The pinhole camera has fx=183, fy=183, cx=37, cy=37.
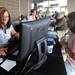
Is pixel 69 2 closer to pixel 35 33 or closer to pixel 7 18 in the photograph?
pixel 7 18

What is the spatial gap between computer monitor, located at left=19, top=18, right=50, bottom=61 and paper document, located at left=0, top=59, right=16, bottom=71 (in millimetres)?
163

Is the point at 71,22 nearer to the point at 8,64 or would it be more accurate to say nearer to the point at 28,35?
the point at 28,35

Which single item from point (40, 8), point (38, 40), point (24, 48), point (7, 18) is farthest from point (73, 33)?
point (40, 8)

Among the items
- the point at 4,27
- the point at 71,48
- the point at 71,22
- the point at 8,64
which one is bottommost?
the point at 8,64

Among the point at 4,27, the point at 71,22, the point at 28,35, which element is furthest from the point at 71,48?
the point at 4,27

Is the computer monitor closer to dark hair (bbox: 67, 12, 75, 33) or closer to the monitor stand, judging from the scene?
the monitor stand

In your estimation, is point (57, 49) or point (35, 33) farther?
point (57, 49)

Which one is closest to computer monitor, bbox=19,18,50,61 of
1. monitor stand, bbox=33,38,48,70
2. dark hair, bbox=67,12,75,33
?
monitor stand, bbox=33,38,48,70

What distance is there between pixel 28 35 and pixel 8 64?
388 mm

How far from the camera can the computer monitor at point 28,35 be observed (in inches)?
58.1

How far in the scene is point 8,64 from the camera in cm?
171

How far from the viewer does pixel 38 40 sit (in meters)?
1.70

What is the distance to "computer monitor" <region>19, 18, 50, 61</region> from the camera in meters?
1.47

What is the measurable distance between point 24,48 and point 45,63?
44cm
